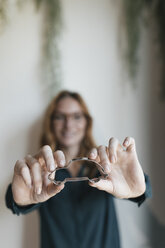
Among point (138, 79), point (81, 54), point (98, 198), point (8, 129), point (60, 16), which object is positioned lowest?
point (98, 198)

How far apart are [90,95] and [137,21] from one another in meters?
0.42

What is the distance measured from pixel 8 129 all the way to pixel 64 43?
43 centimetres

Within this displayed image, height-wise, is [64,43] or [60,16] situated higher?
[60,16]

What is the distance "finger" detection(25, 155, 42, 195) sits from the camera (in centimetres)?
59

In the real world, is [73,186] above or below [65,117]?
below

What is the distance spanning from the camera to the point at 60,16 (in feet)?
3.34

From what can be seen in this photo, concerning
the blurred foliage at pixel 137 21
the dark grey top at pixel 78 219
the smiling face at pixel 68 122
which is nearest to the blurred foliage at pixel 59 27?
the blurred foliage at pixel 137 21

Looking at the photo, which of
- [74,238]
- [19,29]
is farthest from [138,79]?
[74,238]

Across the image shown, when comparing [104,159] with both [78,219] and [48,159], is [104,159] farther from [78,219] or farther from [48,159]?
[78,219]

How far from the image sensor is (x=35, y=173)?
603 millimetres

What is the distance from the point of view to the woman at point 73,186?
2.05 ft

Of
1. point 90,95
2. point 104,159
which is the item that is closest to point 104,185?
point 104,159

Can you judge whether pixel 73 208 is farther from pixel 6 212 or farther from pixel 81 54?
pixel 81 54

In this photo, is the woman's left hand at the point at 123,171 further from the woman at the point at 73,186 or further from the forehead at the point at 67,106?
the forehead at the point at 67,106
